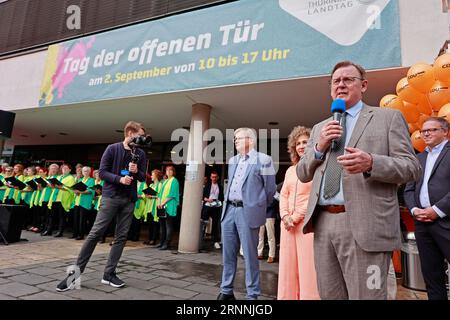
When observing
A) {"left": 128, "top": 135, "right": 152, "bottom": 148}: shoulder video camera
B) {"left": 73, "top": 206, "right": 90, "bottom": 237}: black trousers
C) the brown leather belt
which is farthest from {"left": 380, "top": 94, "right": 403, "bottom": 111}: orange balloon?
{"left": 73, "top": 206, "right": 90, "bottom": 237}: black trousers

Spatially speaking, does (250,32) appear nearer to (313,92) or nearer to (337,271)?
(313,92)

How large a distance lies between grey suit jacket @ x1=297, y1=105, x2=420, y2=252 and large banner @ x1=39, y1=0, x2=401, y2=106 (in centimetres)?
355

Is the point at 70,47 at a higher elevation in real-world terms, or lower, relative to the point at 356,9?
higher

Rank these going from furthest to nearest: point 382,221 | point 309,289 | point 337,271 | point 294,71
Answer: point 294,71 < point 309,289 < point 337,271 < point 382,221

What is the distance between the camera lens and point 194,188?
6.38m

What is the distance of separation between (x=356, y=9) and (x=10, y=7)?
40.2ft

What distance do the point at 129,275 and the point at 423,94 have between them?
4.57 meters

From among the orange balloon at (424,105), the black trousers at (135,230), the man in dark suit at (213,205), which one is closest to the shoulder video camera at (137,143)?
the orange balloon at (424,105)

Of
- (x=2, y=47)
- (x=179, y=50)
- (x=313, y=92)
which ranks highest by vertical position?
(x=2, y=47)

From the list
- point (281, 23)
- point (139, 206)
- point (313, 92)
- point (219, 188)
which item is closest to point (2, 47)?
point (139, 206)

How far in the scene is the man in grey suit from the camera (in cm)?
293

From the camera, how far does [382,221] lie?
138 centimetres

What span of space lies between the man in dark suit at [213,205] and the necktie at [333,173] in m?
5.82

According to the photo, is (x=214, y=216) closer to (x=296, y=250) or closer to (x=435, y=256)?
(x=296, y=250)
